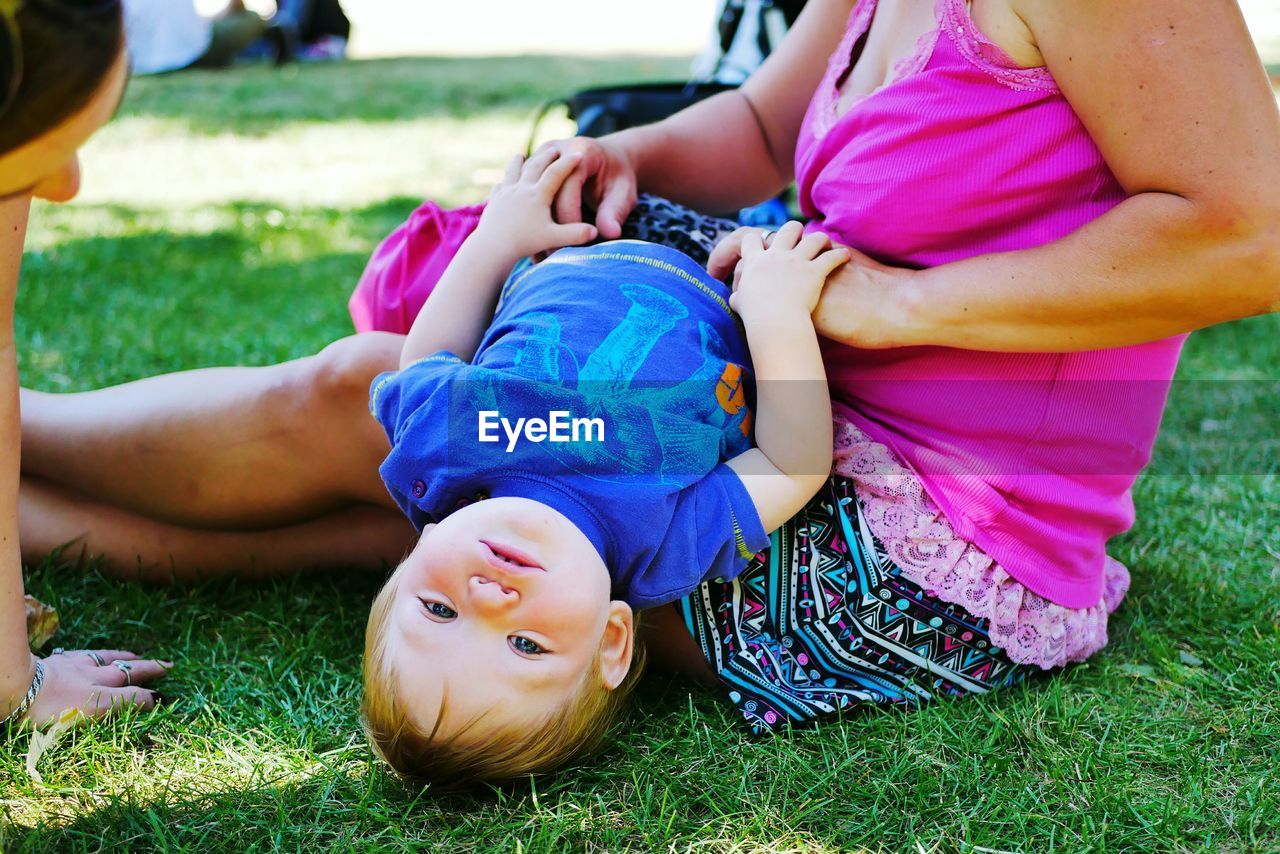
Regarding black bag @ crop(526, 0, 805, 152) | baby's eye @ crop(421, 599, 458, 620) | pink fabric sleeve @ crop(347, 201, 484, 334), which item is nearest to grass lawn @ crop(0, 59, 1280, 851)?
baby's eye @ crop(421, 599, 458, 620)

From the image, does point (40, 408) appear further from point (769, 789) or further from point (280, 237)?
point (280, 237)

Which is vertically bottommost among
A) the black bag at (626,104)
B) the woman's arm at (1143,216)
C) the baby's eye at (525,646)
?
the black bag at (626,104)

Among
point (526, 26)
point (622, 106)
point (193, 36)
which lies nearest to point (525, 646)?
Result: point (622, 106)

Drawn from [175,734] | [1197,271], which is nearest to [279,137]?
[175,734]

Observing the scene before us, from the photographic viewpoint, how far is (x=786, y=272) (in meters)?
1.77

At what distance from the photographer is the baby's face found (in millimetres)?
1519

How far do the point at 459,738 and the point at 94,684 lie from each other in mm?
643

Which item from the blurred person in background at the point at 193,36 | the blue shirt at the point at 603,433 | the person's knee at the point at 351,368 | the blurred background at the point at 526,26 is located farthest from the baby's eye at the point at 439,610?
the blurred background at the point at 526,26

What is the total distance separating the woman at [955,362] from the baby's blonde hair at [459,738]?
262 mm

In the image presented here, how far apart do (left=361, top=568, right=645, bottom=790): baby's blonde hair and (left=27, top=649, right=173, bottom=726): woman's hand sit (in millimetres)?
391

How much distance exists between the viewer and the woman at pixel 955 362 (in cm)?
150

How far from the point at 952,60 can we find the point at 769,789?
3.51 ft

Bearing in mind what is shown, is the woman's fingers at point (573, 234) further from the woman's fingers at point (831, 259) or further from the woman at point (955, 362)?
the woman's fingers at point (831, 259)

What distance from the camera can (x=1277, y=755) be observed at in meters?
1.67
